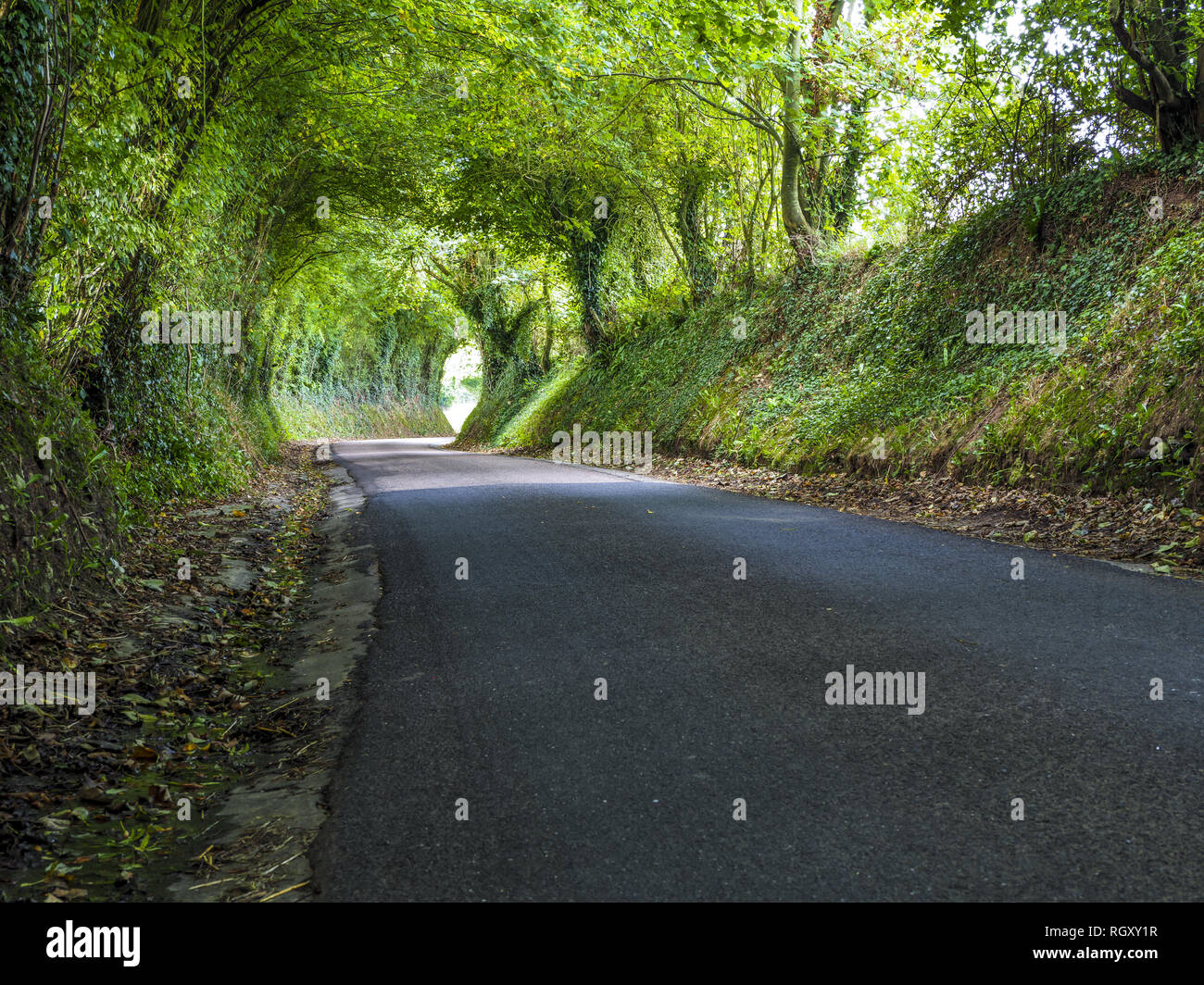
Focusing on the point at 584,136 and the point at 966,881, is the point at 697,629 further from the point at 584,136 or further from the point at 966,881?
the point at 584,136

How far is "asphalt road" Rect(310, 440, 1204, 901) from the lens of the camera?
100.0 inches

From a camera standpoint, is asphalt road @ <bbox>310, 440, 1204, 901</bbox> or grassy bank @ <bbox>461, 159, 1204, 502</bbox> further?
grassy bank @ <bbox>461, 159, 1204, 502</bbox>

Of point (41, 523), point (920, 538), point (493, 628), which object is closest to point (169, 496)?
point (41, 523)

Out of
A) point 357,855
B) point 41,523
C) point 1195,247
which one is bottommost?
point 357,855

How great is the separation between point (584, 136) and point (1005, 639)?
16.2 metres

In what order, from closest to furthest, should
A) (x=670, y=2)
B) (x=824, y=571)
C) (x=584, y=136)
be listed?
(x=824, y=571), (x=670, y=2), (x=584, y=136)

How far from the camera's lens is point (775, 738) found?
3.47 metres

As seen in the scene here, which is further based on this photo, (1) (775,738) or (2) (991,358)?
(2) (991,358)

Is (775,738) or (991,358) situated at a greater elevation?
(991,358)

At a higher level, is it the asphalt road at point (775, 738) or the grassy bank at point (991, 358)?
the grassy bank at point (991, 358)

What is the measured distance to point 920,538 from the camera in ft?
24.5

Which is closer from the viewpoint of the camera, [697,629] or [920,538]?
[697,629]

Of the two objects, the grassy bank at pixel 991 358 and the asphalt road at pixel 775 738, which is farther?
the grassy bank at pixel 991 358

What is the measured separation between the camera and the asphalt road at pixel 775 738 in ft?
8.33
